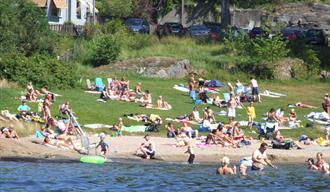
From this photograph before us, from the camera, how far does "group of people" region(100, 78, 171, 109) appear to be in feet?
152

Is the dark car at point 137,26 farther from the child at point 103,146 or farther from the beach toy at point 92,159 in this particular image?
the beach toy at point 92,159

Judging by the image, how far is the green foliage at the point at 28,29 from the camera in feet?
171

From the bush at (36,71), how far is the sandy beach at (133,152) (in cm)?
991

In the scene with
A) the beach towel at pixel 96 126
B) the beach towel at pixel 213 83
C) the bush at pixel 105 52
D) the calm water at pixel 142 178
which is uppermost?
the bush at pixel 105 52

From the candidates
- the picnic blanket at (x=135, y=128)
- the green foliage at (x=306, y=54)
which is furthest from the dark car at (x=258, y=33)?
the picnic blanket at (x=135, y=128)

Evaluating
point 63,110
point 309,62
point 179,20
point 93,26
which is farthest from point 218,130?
point 179,20

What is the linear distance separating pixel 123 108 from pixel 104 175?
1305 cm

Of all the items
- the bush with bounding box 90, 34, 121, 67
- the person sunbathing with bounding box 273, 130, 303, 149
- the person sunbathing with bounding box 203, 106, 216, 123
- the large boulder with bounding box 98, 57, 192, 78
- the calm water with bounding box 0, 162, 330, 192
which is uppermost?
the bush with bounding box 90, 34, 121, 67

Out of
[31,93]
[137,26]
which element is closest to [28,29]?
[31,93]

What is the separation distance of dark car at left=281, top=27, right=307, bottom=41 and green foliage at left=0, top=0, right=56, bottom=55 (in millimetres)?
19350

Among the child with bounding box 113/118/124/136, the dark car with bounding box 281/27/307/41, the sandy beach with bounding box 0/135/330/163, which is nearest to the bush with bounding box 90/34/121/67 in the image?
the dark car with bounding box 281/27/307/41

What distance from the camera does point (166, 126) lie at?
41875 millimetres

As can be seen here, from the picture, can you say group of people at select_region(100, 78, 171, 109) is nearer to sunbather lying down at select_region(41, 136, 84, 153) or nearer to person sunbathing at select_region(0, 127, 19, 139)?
sunbather lying down at select_region(41, 136, 84, 153)

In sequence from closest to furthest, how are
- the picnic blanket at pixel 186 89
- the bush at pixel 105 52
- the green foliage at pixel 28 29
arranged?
1. the green foliage at pixel 28 29
2. the picnic blanket at pixel 186 89
3. the bush at pixel 105 52
